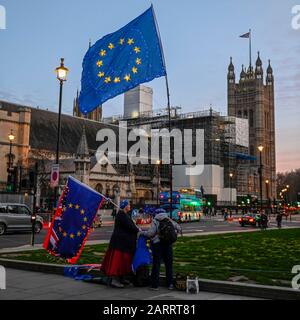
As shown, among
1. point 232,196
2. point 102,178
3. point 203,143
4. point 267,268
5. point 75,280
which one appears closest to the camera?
point 75,280

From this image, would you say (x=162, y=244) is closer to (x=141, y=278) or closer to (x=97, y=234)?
(x=141, y=278)

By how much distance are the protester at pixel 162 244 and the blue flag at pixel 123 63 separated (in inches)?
168

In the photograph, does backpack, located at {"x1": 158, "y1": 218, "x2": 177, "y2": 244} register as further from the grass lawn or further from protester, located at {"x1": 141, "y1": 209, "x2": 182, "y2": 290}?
the grass lawn

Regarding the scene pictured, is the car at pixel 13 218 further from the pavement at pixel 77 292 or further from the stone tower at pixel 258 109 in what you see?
the stone tower at pixel 258 109

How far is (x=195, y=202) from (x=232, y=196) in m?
38.4

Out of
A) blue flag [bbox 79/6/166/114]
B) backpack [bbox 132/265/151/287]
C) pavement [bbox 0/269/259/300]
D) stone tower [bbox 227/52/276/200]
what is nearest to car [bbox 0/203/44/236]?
blue flag [bbox 79/6/166/114]

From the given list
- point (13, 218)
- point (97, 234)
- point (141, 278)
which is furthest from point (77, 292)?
point (97, 234)

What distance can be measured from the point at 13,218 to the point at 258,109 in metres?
107

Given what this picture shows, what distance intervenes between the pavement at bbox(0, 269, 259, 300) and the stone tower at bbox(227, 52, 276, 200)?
113 meters

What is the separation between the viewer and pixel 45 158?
2776 inches

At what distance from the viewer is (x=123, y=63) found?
12070mm

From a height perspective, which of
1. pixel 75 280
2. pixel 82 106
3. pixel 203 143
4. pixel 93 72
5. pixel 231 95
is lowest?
pixel 75 280
